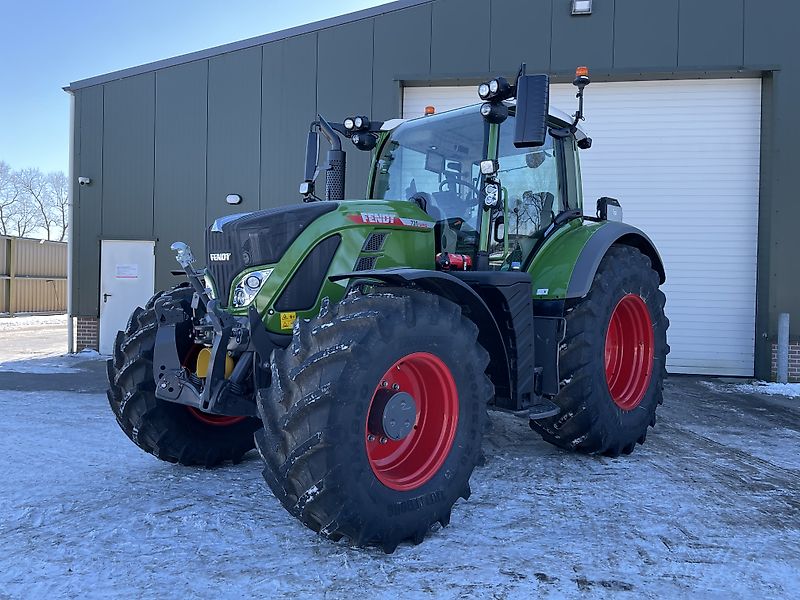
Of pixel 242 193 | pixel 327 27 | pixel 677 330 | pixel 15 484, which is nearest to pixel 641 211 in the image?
pixel 677 330

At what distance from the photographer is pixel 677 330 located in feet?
33.4

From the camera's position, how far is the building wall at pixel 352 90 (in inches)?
375

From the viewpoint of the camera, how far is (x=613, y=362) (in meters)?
5.20

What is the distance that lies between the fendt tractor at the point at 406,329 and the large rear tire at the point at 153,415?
14 millimetres

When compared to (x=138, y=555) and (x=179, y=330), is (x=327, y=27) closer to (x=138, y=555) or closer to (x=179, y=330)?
(x=179, y=330)

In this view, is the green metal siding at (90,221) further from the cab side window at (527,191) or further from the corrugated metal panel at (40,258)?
the corrugated metal panel at (40,258)

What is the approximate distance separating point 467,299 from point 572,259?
49.4 inches

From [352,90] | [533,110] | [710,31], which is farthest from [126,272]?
[710,31]

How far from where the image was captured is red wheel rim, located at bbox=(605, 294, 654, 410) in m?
5.07

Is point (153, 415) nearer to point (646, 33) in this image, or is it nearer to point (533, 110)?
point (533, 110)

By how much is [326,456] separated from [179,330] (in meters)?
1.64

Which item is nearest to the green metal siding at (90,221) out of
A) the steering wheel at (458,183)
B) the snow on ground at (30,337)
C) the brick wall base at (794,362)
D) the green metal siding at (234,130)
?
the snow on ground at (30,337)

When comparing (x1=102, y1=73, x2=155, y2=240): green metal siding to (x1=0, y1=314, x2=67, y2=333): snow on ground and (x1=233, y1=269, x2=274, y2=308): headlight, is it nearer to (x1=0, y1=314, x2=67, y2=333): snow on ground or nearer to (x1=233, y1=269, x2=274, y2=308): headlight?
(x1=0, y1=314, x2=67, y2=333): snow on ground

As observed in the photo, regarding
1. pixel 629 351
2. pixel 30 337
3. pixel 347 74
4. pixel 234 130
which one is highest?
pixel 347 74
